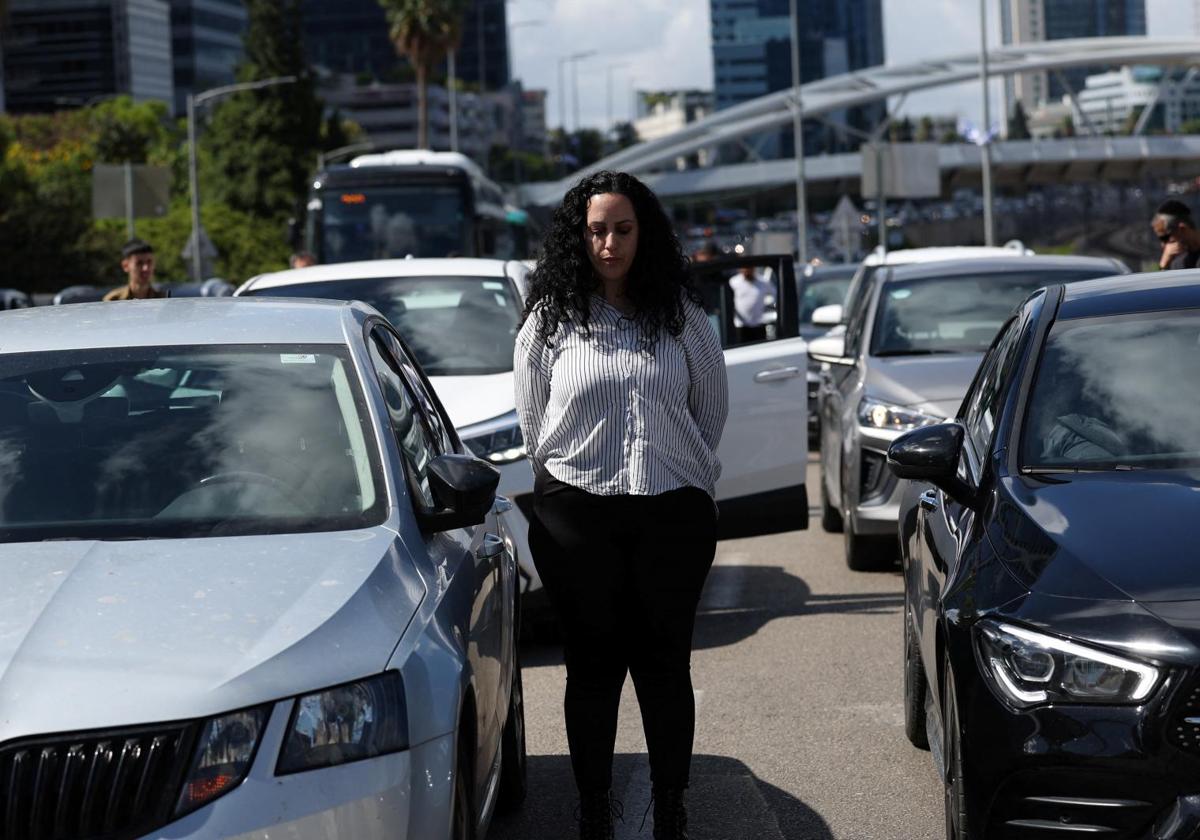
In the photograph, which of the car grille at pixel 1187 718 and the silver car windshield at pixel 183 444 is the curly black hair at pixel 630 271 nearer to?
the silver car windshield at pixel 183 444

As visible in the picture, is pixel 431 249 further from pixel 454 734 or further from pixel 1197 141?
pixel 1197 141

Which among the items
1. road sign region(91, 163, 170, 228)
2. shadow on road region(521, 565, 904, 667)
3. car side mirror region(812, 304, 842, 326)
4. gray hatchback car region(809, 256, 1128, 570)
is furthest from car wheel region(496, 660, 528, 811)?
road sign region(91, 163, 170, 228)

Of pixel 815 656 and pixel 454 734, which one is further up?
pixel 454 734

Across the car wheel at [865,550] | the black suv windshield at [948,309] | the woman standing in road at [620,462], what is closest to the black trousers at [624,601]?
the woman standing in road at [620,462]

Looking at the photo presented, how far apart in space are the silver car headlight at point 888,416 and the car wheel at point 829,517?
6.62ft

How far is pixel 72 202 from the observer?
240 feet

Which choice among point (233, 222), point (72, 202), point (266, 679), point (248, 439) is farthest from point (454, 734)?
point (233, 222)

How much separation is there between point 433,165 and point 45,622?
1048 inches

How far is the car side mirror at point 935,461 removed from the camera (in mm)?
5008

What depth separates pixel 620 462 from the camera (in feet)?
16.0

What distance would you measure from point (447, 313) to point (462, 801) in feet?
19.2

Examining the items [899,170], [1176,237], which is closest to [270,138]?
[899,170]

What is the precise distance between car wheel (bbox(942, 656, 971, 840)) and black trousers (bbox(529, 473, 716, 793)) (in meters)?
0.69

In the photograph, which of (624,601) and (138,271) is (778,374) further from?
(624,601)
